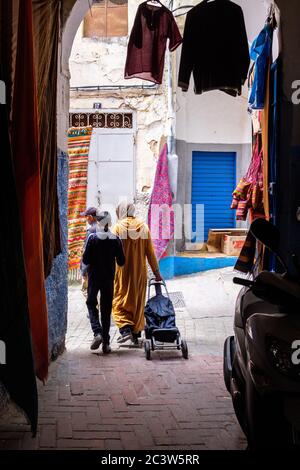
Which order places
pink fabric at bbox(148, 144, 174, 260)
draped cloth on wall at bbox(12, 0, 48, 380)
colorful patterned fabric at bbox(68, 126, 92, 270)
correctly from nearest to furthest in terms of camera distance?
draped cloth on wall at bbox(12, 0, 48, 380) < colorful patterned fabric at bbox(68, 126, 92, 270) < pink fabric at bbox(148, 144, 174, 260)

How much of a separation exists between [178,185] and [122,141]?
5.97 ft

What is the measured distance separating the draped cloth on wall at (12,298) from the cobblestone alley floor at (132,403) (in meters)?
0.77

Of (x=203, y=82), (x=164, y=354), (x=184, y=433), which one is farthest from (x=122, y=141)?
(x=184, y=433)

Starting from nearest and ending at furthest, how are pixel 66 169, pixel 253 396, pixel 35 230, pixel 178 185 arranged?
pixel 253 396, pixel 35 230, pixel 66 169, pixel 178 185

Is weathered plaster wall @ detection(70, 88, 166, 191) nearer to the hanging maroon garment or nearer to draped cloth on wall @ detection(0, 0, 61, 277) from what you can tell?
the hanging maroon garment

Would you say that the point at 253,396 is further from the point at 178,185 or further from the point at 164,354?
the point at 178,185

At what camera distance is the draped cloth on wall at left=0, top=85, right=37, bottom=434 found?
2.80m

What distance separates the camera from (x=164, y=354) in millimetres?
6020

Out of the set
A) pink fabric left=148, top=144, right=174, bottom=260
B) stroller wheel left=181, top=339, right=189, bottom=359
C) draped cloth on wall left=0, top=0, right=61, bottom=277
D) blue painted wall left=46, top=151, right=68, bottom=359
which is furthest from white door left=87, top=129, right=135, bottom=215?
draped cloth on wall left=0, top=0, right=61, bottom=277

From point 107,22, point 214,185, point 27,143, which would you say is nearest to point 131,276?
point 27,143

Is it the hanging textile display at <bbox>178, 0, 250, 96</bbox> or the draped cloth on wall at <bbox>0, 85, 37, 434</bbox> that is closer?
the draped cloth on wall at <bbox>0, 85, 37, 434</bbox>

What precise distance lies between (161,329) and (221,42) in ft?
11.0

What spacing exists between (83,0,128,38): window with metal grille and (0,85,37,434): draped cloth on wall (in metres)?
9.10

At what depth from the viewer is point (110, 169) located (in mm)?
11094
